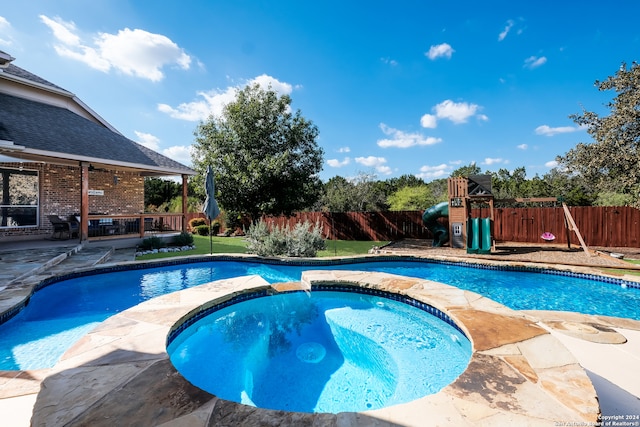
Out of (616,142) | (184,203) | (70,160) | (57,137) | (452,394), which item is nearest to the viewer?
(452,394)

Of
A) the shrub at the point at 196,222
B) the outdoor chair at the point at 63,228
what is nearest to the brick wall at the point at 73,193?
the outdoor chair at the point at 63,228

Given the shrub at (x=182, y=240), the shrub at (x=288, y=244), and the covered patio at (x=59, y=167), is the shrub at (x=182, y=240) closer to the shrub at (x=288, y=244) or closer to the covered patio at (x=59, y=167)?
the covered patio at (x=59, y=167)

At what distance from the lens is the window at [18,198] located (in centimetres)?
1044

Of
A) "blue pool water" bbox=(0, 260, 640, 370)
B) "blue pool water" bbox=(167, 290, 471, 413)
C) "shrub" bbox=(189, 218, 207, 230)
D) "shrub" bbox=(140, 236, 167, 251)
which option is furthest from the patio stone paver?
"shrub" bbox=(189, 218, 207, 230)

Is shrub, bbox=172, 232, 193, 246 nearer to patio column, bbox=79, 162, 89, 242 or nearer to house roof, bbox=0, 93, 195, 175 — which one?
house roof, bbox=0, 93, 195, 175

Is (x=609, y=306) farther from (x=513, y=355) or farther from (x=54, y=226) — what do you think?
(x=54, y=226)

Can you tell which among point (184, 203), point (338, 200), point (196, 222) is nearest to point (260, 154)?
point (184, 203)

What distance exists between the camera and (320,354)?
4008 mm

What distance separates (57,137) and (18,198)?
3.25 m

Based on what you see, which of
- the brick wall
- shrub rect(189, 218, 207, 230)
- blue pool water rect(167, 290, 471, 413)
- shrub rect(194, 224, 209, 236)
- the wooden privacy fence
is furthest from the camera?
→ shrub rect(189, 218, 207, 230)

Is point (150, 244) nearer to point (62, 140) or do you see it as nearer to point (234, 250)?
point (234, 250)

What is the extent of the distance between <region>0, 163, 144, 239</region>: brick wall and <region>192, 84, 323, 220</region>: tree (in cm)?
351

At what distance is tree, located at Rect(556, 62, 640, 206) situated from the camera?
9734 millimetres

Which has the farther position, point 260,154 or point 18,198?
point 260,154
